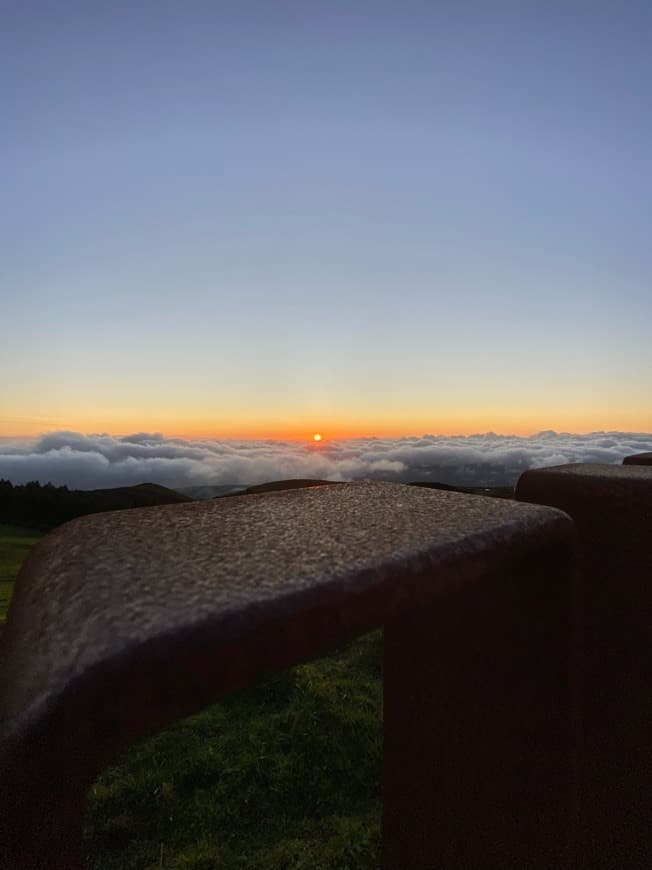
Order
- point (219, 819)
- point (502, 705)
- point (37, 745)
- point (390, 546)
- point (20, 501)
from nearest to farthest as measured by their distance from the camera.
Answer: point (37, 745)
point (390, 546)
point (502, 705)
point (219, 819)
point (20, 501)

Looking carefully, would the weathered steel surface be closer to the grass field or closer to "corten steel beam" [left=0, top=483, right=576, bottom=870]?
"corten steel beam" [left=0, top=483, right=576, bottom=870]

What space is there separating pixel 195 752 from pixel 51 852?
3.01 meters

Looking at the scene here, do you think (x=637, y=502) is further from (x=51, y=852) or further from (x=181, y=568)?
(x=51, y=852)

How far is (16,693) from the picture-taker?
667 mm

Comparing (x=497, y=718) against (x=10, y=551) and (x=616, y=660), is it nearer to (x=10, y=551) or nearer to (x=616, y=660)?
(x=616, y=660)

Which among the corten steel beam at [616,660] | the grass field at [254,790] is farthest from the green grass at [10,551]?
the corten steel beam at [616,660]

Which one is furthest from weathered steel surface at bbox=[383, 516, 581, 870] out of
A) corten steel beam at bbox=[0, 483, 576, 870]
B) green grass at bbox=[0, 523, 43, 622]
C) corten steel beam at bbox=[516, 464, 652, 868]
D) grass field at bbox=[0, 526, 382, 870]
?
green grass at bbox=[0, 523, 43, 622]

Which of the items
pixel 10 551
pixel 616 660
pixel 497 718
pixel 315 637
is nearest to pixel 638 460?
pixel 616 660

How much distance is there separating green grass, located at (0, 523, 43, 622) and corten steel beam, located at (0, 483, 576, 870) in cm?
567

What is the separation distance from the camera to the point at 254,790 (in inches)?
115

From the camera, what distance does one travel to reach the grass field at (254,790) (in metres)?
2.47

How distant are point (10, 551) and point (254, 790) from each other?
416 inches

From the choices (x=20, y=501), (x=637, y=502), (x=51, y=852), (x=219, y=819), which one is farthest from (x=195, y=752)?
(x=20, y=501)

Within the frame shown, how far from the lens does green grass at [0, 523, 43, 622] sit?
773 centimetres
